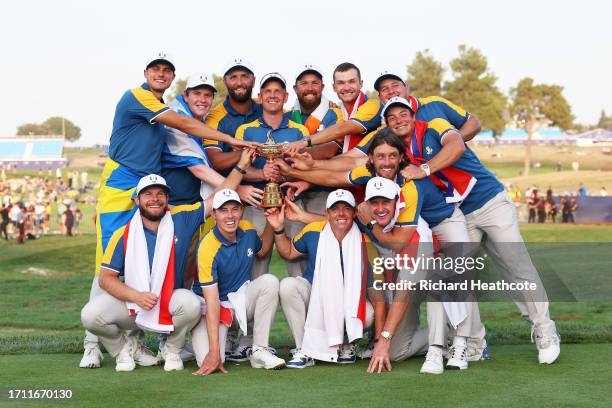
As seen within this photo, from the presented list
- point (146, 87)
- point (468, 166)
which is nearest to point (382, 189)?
point (468, 166)

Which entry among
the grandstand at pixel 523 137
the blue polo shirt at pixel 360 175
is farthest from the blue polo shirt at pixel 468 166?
the grandstand at pixel 523 137

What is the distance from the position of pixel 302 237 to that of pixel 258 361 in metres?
1.11

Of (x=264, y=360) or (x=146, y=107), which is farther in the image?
(x=146, y=107)

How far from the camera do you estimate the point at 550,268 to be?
20172 mm

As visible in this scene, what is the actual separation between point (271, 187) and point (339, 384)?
2.03m

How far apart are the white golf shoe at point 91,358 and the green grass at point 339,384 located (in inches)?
3.8

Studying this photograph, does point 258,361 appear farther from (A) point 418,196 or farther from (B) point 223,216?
(A) point 418,196

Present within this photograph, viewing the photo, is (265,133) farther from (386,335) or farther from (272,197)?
(386,335)

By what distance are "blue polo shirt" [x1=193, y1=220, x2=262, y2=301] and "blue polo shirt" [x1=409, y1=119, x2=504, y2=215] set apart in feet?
5.30

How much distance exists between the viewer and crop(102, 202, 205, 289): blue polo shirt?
23.6 ft

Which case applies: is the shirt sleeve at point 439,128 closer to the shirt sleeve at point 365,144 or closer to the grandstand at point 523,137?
the shirt sleeve at point 365,144

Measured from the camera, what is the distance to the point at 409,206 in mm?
7074

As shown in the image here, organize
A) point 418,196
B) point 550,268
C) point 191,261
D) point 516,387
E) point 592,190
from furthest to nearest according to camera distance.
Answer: point 592,190 < point 550,268 < point 191,261 < point 418,196 < point 516,387

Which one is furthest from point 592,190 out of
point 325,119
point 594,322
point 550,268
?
point 325,119
